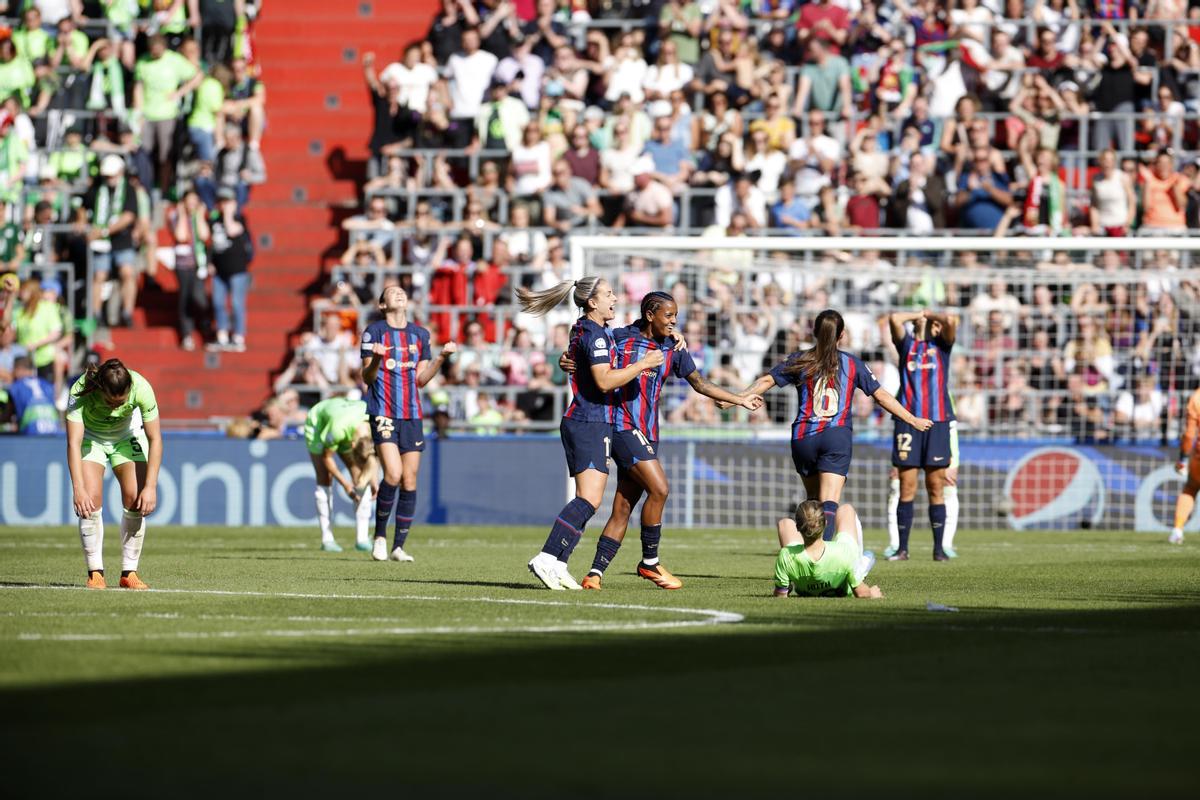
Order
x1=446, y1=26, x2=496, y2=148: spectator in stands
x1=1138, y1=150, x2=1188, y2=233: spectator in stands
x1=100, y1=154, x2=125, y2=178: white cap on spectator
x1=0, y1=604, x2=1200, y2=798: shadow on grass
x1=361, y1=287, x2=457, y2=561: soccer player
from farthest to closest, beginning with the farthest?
x1=446, y1=26, x2=496, y2=148: spectator in stands < x1=100, y1=154, x2=125, y2=178: white cap on spectator < x1=1138, y1=150, x2=1188, y2=233: spectator in stands < x1=361, y1=287, x2=457, y2=561: soccer player < x1=0, y1=604, x2=1200, y2=798: shadow on grass

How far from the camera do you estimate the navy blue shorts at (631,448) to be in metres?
13.3

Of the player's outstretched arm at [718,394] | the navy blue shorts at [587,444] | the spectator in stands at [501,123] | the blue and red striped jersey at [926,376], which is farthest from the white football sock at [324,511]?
the spectator in stands at [501,123]

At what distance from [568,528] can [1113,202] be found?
15325 mm

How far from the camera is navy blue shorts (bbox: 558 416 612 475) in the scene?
13123mm

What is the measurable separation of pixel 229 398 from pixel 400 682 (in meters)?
20.7

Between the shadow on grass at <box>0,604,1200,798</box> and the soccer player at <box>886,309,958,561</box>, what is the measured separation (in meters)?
8.28

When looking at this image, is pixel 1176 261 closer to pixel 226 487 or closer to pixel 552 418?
Answer: pixel 552 418

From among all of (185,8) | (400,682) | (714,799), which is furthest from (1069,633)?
(185,8)

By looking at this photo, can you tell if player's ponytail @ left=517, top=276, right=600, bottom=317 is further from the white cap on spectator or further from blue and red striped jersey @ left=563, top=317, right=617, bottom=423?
the white cap on spectator

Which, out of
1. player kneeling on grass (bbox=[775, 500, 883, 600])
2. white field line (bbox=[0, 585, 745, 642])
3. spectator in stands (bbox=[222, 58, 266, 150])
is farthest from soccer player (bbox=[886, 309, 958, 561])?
spectator in stands (bbox=[222, 58, 266, 150])

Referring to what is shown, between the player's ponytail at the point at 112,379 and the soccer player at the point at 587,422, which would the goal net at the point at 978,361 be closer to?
the soccer player at the point at 587,422

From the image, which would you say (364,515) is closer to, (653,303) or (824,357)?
(824,357)

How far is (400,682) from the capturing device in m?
8.12

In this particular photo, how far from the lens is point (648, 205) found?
27.6 metres
